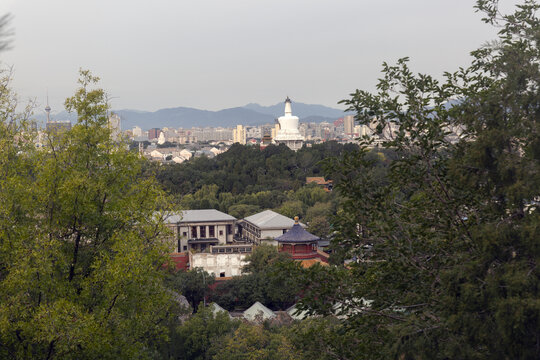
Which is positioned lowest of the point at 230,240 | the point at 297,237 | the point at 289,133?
the point at 230,240

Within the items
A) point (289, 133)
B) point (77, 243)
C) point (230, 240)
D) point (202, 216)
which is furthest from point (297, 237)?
point (289, 133)

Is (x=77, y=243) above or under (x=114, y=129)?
under

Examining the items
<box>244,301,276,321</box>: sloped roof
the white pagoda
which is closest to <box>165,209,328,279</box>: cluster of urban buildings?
<box>244,301,276,321</box>: sloped roof

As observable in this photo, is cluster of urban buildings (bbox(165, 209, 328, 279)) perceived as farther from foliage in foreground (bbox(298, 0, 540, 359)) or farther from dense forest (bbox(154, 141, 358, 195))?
foliage in foreground (bbox(298, 0, 540, 359))

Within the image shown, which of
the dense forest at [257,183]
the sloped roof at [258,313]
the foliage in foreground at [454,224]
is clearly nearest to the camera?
the foliage in foreground at [454,224]

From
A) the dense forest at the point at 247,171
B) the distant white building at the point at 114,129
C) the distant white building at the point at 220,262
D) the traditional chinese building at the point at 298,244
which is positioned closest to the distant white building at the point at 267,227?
the distant white building at the point at 220,262

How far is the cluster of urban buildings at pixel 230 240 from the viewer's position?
2691cm

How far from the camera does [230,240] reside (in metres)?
35.9

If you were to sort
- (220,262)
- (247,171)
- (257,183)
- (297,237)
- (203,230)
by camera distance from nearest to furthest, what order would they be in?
(297,237)
(220,262)
(203,230)
(257,183)
(247,171)

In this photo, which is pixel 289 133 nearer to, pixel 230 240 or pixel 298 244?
pixel 230 240

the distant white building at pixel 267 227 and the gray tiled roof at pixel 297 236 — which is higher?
the gray tiled roof at pixel 297 236

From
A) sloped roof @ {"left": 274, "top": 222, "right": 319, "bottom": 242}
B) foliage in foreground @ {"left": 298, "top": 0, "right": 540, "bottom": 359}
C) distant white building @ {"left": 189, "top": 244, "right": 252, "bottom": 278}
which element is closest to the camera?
foliage in foreground @ {"left": 298, "top": 0, "right": 540, "bottom": 359}

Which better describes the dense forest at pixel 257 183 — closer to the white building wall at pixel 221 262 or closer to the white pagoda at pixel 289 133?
the white building wall at pixel 221 262

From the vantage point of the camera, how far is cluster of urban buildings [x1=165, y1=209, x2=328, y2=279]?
26.9 metres
